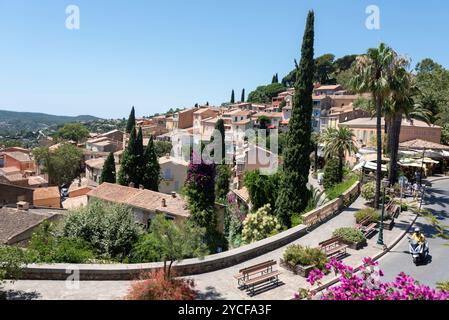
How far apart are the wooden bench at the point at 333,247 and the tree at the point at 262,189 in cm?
1044

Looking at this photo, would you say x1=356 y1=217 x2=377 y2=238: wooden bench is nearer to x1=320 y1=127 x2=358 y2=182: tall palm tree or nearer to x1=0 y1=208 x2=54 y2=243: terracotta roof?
x1=320 y1=127 x2=358 y2=182: tall palm tree

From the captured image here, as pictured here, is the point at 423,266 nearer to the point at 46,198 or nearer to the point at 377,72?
the point at 377,72

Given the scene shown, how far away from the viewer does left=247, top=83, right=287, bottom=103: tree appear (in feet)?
409

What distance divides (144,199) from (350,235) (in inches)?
826

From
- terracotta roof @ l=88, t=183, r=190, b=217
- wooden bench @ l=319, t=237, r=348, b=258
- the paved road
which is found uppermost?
wooden bench @ l=319, t=237, r=348, b=258

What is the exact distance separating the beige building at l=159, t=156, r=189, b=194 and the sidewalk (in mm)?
36849

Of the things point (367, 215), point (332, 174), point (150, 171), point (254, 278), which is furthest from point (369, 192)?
point (150, 171)

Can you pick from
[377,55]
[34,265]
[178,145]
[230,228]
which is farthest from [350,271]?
[178,145]

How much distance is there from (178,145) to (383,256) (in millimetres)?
63946

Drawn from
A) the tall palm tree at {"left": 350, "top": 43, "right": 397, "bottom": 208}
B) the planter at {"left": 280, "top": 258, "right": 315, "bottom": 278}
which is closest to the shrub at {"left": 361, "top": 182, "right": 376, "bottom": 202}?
the tall palm tree at {"left": 350, "top": 43, "right": 397, "bottom": 208}

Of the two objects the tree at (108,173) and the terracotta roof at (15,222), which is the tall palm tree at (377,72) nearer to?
the terracotta roof at (15,222)

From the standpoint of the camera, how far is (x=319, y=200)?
25.1 metres

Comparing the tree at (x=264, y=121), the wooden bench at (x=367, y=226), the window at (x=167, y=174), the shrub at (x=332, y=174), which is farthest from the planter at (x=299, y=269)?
the tree at (x=264, y=121)

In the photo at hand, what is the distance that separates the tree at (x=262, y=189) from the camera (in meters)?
26.1
